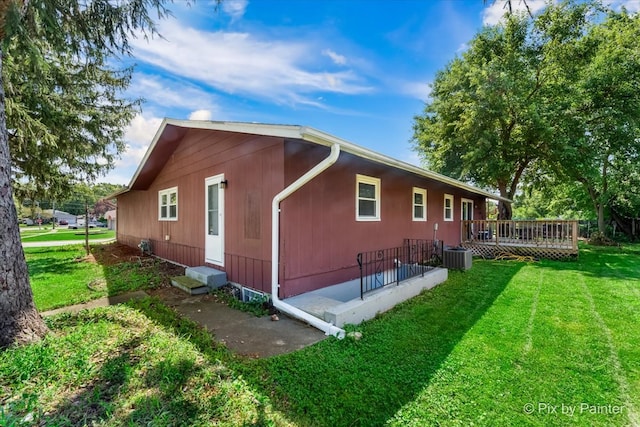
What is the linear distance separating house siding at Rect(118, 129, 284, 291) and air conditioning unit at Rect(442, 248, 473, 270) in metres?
5.55

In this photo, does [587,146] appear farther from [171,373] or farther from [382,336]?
[171,373]

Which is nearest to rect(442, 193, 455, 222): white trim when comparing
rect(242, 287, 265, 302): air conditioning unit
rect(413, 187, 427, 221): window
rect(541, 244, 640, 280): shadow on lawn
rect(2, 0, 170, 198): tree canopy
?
rect(413, 187, 427, 221): window

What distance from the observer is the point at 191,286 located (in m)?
5.46

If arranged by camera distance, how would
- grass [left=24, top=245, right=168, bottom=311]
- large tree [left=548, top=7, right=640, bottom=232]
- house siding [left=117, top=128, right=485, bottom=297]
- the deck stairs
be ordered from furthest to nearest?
large tree [left=548, top=7, right=640, bottom=232] → the deck stairs → grass [left=24, top=245, right=168, bottom=311] → house siding [left=117, top=128, right=485, bottom=297]

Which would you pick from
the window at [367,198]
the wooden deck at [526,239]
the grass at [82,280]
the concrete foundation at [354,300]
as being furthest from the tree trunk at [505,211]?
the grass at [82,280]

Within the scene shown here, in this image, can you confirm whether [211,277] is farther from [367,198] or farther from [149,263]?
[149,263]

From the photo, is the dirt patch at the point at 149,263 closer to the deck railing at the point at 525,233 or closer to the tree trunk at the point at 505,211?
the deck railing at the point at 525,233

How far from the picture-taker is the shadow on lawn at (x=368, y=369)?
7.60ft

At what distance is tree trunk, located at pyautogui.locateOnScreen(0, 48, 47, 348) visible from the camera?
306 cm

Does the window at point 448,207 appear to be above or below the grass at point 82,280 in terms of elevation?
above

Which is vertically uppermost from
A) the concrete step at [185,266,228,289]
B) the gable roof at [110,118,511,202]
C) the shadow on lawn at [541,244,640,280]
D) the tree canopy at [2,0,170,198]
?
the tree canopy at [2,0,170,198]

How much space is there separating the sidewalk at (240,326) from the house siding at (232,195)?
754 mm

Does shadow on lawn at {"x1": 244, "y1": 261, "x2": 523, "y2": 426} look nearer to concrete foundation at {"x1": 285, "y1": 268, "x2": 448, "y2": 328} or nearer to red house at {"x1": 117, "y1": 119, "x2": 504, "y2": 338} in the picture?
concrete foundation at {"x1": 285, "y1": 268, "x2": 448, "y2": 328}

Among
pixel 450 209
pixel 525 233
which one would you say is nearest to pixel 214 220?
pixel 450 209
